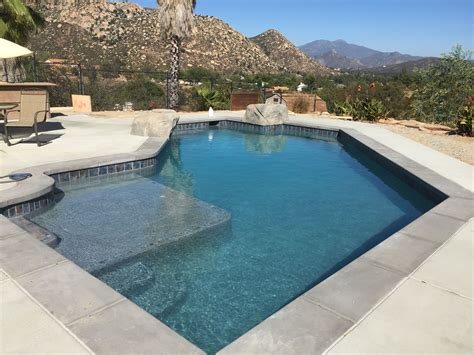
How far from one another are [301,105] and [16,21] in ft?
46.1

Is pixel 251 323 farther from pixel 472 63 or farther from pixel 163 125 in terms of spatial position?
pixel 472 63

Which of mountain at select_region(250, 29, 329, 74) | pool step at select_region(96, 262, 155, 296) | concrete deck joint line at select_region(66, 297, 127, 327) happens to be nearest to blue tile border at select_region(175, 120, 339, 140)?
pool step at select_region(96, 262, 155, 296)

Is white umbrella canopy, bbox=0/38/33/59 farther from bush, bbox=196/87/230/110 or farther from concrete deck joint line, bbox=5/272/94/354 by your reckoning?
bush, bbox=196/87/230/110

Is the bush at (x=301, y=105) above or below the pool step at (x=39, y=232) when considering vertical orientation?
above

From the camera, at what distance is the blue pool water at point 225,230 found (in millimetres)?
3885

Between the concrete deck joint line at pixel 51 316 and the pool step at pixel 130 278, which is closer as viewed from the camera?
the concrete deck joint line at pixel 51 316

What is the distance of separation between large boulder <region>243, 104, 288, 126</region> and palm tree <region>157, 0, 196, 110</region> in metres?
5.19

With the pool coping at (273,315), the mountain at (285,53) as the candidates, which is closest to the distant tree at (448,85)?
the pool coping at (273,315)

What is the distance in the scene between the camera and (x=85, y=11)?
8162 cm

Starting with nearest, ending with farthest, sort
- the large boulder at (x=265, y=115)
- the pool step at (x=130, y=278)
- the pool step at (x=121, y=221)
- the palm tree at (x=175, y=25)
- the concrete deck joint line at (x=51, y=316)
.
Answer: the concrete deck joint line at (x=51, y=316)
the pool step at (x=130, y=278)
the pool step at (x=121, y=221)
the large boulder at (x=265, y=115)
the palm tree at (x=175, y=25)

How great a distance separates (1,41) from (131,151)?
392 centimetres

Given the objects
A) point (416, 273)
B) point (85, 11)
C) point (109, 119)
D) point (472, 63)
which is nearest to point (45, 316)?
point (416, 273)

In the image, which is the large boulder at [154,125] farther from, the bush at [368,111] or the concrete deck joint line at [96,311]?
the bush at [368,111]

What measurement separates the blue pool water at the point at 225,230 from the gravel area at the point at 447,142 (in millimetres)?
2308
